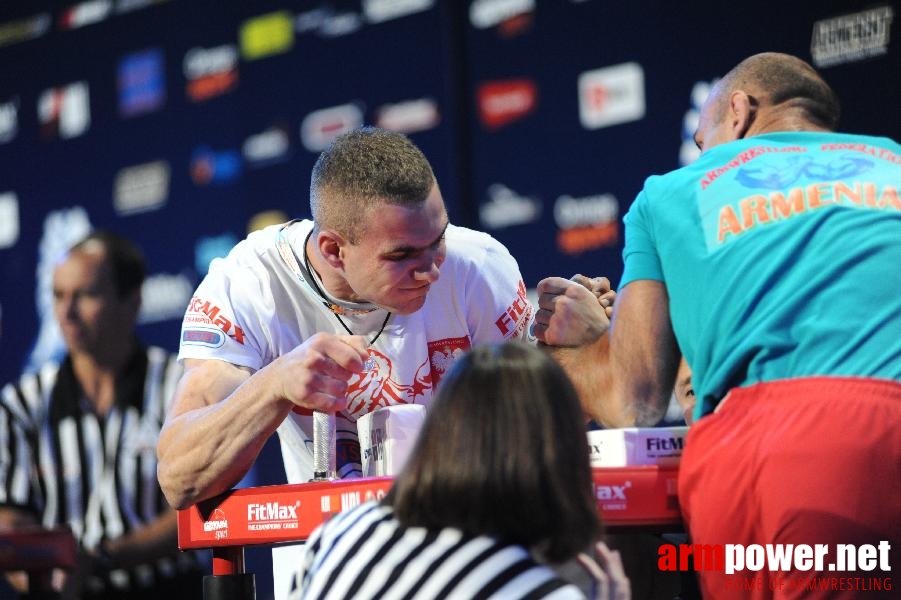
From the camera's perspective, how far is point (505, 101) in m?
4.38

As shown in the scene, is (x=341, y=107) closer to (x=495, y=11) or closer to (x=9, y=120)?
(x=495, y=11)

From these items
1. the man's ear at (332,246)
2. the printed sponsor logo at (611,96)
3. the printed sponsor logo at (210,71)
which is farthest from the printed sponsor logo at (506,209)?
the man's ear at (332,246)

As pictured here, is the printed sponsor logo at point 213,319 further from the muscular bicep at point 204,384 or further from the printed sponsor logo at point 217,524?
the printed sponsor logo at point 217,524

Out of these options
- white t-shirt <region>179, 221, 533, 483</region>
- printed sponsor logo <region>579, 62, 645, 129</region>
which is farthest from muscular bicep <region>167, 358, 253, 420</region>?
printed sponsor logo <region>579, 62, 645, 129</region>

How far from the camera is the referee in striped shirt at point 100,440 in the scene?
3.33 meters

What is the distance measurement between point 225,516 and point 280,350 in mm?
555

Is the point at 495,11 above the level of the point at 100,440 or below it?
above

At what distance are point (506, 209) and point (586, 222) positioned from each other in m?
0.34

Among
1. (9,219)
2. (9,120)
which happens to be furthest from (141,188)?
(9,120)

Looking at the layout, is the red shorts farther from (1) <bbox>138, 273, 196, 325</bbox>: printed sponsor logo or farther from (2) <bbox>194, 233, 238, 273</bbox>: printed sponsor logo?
(1) <bbox>138, 273, 196, 325</bbox>: printed sponsor logo

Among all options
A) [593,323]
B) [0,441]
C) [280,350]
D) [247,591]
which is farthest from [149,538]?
[593,323]

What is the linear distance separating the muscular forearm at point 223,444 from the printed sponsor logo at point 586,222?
2216 mm

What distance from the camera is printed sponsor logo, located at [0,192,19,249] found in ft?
19.2

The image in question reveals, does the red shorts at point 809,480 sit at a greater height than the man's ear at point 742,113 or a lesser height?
lesser
